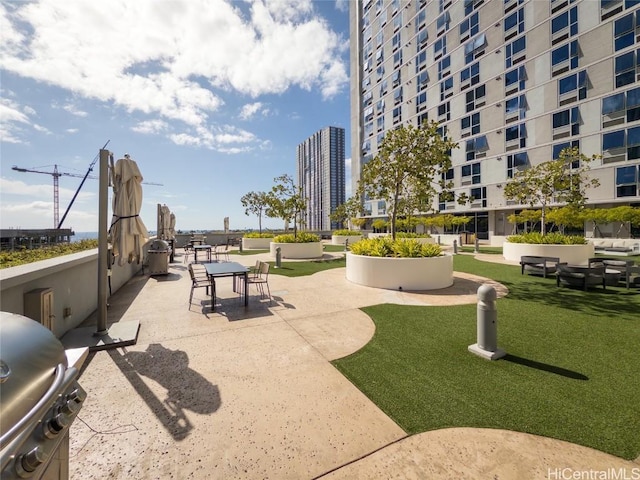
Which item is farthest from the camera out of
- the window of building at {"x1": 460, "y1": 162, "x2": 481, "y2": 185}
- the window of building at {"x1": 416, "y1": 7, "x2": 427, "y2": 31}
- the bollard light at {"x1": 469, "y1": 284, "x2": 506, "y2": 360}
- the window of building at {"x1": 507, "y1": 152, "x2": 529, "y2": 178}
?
the window of building at {"x1": 416, "y1": 7, "x2": 427, "y2": 31}

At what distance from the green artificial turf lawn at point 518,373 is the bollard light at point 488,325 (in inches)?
6.0

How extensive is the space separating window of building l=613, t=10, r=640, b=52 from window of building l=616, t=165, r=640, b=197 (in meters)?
10.1

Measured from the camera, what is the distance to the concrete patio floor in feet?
8.03

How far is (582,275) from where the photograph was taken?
8.57 meters

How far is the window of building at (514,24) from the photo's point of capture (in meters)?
30.2

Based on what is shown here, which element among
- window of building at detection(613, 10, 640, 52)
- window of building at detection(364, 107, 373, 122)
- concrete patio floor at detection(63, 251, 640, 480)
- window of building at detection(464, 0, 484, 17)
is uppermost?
window of building at detection(464, 0, 484, 17)

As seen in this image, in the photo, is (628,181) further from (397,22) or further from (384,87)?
(397,22)

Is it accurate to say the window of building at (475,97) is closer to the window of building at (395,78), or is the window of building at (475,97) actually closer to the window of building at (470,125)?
the window of building at (470,125)

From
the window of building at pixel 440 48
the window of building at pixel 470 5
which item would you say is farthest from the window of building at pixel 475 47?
the window of building at pixel 470 5

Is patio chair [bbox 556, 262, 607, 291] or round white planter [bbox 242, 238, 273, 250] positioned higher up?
round white planter [bbox 242, 238, 273, 250]

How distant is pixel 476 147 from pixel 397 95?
17.6 metres

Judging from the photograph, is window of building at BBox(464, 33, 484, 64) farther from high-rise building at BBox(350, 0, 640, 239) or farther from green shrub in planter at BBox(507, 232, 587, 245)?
green shrub in planter at BBox(507, 232, 587, 245)

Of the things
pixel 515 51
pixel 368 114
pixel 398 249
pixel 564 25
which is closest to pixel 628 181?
pixel 564 25

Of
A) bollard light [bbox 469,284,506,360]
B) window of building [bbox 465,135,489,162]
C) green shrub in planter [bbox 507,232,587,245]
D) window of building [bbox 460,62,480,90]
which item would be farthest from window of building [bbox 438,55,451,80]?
bollard light [bbox 469,284,506,360]
